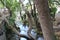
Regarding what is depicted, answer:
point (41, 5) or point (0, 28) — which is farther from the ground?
point (41, 5)

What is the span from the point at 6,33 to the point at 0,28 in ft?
1.26

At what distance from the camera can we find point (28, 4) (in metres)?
5.43

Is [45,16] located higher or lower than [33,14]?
higher

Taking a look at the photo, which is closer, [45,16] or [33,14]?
[45,16]

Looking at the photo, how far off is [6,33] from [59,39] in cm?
216

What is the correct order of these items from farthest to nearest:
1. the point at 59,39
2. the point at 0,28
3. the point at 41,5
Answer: the point at 0,28
the point at 59,39
the point at 41,5

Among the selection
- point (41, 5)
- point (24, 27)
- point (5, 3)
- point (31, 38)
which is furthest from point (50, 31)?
point (24, 27)

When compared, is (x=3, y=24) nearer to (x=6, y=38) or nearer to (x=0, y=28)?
(x=0, y=28)

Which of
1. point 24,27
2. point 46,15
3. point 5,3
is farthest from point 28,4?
point 46,15

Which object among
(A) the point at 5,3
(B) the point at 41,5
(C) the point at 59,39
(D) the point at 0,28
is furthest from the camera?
(D) the point at 0,28

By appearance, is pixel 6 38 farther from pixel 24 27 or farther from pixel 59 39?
pixel 59 39

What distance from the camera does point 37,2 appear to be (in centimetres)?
207

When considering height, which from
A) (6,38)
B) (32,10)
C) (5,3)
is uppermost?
(5,3)

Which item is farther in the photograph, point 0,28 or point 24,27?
point 24,27
